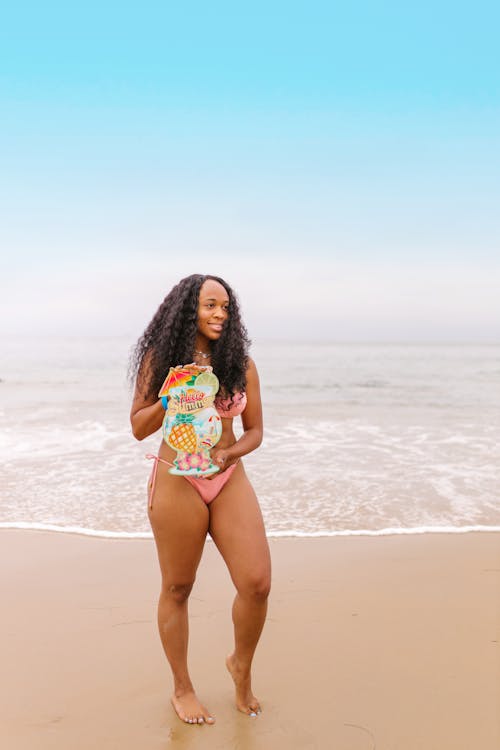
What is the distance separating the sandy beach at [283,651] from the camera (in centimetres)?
290

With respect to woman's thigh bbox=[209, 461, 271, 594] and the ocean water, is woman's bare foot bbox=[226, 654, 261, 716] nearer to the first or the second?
woman's thigh bbox=[209, 461, 271, 594]

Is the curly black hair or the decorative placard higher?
the curly black hair

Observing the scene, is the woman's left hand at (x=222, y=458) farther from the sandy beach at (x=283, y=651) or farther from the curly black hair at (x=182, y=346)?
the sandy beach at (x=283, y=651)

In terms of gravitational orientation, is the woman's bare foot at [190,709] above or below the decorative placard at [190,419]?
below

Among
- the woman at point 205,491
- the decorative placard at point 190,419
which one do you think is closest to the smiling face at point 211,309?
the woman at point 205,491

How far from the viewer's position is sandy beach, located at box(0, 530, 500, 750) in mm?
2900

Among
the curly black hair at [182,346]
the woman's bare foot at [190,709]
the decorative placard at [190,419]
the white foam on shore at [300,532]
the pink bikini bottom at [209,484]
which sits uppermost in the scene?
the curly black hair at [182,346]

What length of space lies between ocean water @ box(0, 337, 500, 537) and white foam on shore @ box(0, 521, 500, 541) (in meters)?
0.02

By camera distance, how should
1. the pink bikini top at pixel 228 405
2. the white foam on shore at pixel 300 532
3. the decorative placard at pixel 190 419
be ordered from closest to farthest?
the decorative placard at pixel 190 419 < the pink bikini top at pixel 228 405 < the white foam on shore at pixel 300 532

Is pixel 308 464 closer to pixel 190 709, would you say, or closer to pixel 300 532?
pixel 300 532

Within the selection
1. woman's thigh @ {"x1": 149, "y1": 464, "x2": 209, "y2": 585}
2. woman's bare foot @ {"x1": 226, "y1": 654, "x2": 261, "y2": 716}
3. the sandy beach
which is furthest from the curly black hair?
the sandy beach

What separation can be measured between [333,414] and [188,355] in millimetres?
11929

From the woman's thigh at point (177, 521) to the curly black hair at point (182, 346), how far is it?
427mm

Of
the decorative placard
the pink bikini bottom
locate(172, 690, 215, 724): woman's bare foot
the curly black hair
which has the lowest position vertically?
locate(172, 690, 215, 724): woman's bare foot
